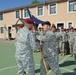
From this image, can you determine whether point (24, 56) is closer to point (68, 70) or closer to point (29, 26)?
point (29, 26)

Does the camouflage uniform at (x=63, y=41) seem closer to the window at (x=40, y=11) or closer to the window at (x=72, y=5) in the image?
the window at (x=72, y=5)

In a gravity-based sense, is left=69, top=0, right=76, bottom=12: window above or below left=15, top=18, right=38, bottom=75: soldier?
above

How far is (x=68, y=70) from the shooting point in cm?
873

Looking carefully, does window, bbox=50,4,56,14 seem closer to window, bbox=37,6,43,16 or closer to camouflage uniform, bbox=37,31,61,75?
window, bbox=37,6,43,16

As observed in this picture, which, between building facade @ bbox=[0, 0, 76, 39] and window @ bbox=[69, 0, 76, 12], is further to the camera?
building facade @ bbox=[0, 0, 76, 39]

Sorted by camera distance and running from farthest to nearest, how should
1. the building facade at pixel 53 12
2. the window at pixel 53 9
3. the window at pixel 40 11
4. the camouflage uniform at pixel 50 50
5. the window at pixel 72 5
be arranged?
the window at pixel 40 11 → the window at pixel 53 9 → the building facade at pixel 53 12 → the window at pixel 72 5 → the camouflage uniform at pixel 50 50

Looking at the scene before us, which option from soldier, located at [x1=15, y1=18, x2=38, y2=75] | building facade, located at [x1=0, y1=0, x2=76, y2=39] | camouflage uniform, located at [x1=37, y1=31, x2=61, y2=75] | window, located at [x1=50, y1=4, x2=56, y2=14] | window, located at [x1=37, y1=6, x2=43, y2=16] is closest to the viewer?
soldier, located at [x1=15, y1=18, x2=38, y2=75]

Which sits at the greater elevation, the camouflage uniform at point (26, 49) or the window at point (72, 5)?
the window at point (72, 5)

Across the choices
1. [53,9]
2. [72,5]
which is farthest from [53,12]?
[72,5]

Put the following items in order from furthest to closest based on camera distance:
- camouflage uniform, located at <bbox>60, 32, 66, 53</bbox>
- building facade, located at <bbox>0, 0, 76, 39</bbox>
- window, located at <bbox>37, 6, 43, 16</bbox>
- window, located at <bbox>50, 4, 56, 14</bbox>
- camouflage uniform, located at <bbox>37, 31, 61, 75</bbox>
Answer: window, located at <bbox>37, 6, 43, 16</bbox>, window, located at <bbox>50, 4, 56, 14</bbox>, building facade, located at <bbox>0, 0, 76, 39</bbox>, camouflage uniform, located at <bbox>60, 32, 66, 53</bbox>, camouflage uniform, located at <bbox>37, 31, 61, 75</bbox>

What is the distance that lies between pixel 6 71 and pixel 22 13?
23324 mm

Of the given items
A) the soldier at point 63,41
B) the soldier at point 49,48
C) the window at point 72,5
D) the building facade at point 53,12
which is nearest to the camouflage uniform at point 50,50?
the soldier at point 49,48

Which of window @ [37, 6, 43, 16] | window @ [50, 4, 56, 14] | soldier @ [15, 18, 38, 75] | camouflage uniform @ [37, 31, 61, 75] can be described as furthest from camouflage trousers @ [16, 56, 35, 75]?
window @ [37, 6, 43, 16]

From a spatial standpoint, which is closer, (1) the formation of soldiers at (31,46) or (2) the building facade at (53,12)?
(1) the formation of soldiers at (31,46)
